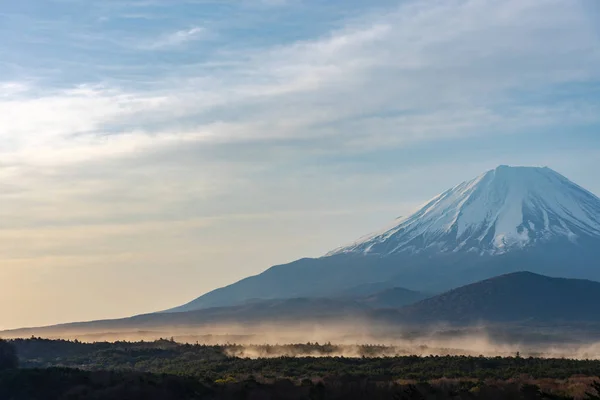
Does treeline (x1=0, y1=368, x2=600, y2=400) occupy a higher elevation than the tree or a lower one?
lower

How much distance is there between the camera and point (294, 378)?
268 feet

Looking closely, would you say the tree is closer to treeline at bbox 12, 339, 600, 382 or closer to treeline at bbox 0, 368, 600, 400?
treeline at bbox 12, 339, 600, 382

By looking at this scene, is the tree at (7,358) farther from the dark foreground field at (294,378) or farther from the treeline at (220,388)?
the treeline at (220,388)

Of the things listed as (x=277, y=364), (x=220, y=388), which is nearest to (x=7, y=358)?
(x=277, y=364)

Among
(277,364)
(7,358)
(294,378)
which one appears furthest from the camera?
(277,364)

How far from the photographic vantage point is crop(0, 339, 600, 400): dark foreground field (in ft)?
218

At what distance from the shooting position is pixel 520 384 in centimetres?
6756

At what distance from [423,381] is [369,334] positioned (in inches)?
4102

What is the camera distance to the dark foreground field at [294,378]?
66438mm

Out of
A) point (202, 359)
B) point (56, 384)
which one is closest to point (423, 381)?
point (56, 384)

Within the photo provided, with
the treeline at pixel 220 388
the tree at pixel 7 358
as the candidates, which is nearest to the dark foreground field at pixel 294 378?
the treeline at pixel 220 388

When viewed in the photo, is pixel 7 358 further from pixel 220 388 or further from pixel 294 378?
pixel 220 388

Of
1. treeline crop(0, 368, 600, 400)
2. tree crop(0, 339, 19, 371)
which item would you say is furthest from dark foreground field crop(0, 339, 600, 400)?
tree crop(0, 339, 19, 371)

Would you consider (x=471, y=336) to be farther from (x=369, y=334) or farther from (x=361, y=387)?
(x=361, y=387)
